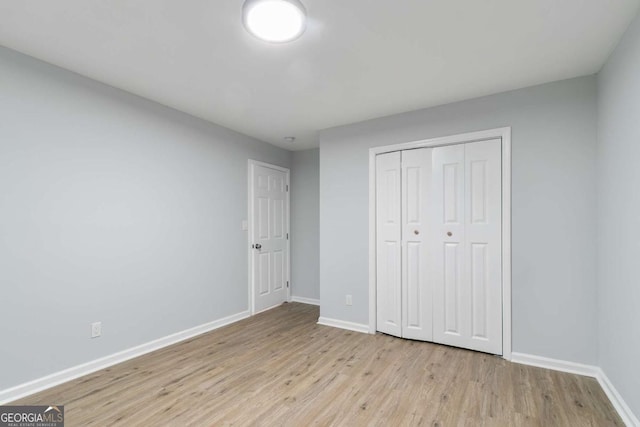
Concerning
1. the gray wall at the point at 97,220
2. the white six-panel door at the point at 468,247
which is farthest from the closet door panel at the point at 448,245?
the gray wall at the point at 97,220

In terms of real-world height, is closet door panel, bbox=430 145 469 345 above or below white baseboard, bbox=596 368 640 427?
above

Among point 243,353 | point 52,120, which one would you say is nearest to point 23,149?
point 52,120

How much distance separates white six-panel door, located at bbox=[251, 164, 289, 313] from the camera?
424 cm

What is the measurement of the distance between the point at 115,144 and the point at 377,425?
9.83 feet

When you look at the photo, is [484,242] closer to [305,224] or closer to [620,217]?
[620,217]

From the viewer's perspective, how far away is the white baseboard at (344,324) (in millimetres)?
3494

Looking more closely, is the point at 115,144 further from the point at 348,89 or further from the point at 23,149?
the point at 348,89

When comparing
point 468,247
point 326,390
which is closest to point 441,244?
point 468,247

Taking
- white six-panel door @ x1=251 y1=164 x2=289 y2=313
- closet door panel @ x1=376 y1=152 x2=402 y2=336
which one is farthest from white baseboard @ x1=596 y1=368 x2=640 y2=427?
white six-panel door @ x1=251 y1=164 x2=289 y2=313

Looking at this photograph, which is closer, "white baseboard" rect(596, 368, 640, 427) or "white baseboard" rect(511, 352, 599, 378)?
"white baseboard" rect(596, 368, 640, 427)

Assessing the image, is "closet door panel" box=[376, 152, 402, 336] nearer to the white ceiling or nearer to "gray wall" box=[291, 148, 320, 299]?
the white ceiling

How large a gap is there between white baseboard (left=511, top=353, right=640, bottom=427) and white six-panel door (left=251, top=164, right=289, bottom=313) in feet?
9.91

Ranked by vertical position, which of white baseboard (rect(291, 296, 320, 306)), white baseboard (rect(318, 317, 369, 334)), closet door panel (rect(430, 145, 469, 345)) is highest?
closet door panel (rect(430, 145, 469, 345))

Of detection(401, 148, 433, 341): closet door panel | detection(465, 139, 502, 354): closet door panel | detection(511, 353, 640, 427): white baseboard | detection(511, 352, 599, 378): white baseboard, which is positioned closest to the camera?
detection(511, 353, 640, 427): white baseboard
